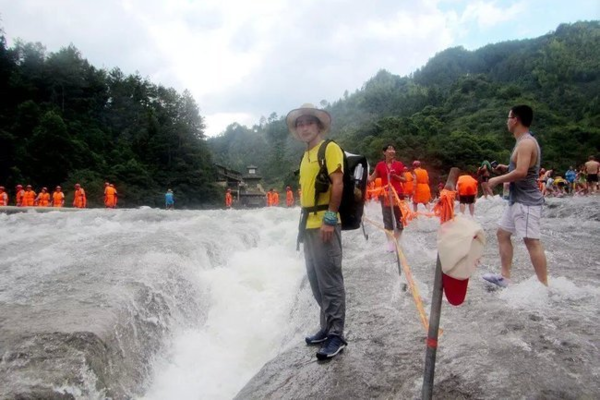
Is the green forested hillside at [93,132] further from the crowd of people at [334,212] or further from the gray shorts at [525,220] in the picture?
the gray shorts at [525,220]

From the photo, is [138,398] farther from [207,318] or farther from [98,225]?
[98,225]

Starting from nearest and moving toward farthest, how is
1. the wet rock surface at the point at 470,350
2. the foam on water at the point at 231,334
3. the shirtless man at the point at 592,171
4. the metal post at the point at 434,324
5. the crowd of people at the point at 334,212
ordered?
1. the metal post at the point at 434,324
2. the wet rock surface at the point at 470,350
3. the crowd of people at the point at 334,212
4. the foam on water at the point at 231,334
5. the shirtless man at the point at 592,171

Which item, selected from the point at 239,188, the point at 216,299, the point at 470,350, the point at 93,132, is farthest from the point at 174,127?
the point at 470,350

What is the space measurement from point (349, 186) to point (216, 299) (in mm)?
4398

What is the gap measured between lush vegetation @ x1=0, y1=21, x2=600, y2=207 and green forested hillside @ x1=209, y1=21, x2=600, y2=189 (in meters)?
0.27

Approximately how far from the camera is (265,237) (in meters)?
13.3

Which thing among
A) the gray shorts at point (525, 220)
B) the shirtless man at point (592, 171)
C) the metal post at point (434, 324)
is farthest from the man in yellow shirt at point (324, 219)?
the shirtless man at point (592, 171)

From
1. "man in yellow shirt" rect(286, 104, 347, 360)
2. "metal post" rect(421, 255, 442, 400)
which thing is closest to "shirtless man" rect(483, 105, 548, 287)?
"man in yellow shirt" rect(286, 104, 347, 360)

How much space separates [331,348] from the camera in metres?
3.30

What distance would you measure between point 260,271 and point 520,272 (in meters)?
5.02

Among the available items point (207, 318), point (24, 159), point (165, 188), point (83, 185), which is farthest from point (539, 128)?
point (207, 318)

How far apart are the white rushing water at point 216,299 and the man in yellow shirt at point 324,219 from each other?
896mm

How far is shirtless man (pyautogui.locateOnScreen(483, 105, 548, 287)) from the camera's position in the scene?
386cm

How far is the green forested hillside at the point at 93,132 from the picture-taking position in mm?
39250
